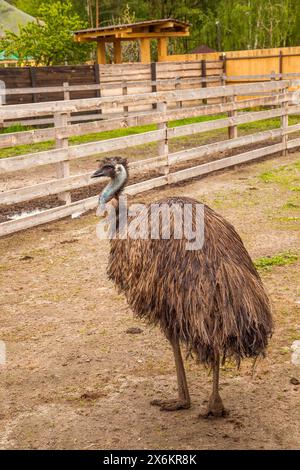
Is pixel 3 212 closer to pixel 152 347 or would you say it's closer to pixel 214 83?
pixel 152 347

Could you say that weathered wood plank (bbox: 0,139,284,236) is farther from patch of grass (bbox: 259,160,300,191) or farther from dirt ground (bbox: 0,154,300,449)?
patch of grass (bbox: 259,160,300,191)

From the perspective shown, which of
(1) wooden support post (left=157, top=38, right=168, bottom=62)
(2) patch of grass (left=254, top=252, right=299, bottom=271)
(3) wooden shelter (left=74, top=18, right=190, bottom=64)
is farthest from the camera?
(1) wooden support post (left=157, top=38, right=168, bottom=62)

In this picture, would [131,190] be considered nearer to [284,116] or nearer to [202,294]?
[284,116]

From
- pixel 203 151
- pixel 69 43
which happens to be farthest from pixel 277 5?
pixel 203 151

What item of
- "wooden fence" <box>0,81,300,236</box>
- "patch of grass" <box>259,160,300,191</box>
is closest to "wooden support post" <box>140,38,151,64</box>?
"wooden fence" <box>0,81,300,236</box>

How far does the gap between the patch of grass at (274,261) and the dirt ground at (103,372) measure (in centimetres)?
7

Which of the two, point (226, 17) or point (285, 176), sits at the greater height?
point (226, 17)

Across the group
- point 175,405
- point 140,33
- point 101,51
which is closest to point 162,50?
point 140,33

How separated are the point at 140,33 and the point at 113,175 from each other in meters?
22.0

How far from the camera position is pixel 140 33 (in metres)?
25.0

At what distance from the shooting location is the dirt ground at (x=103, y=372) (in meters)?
3.57

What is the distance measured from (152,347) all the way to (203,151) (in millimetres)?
6286

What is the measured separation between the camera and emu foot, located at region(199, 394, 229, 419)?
11.9 feet

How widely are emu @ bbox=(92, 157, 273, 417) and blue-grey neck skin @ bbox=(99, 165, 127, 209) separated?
388mm
